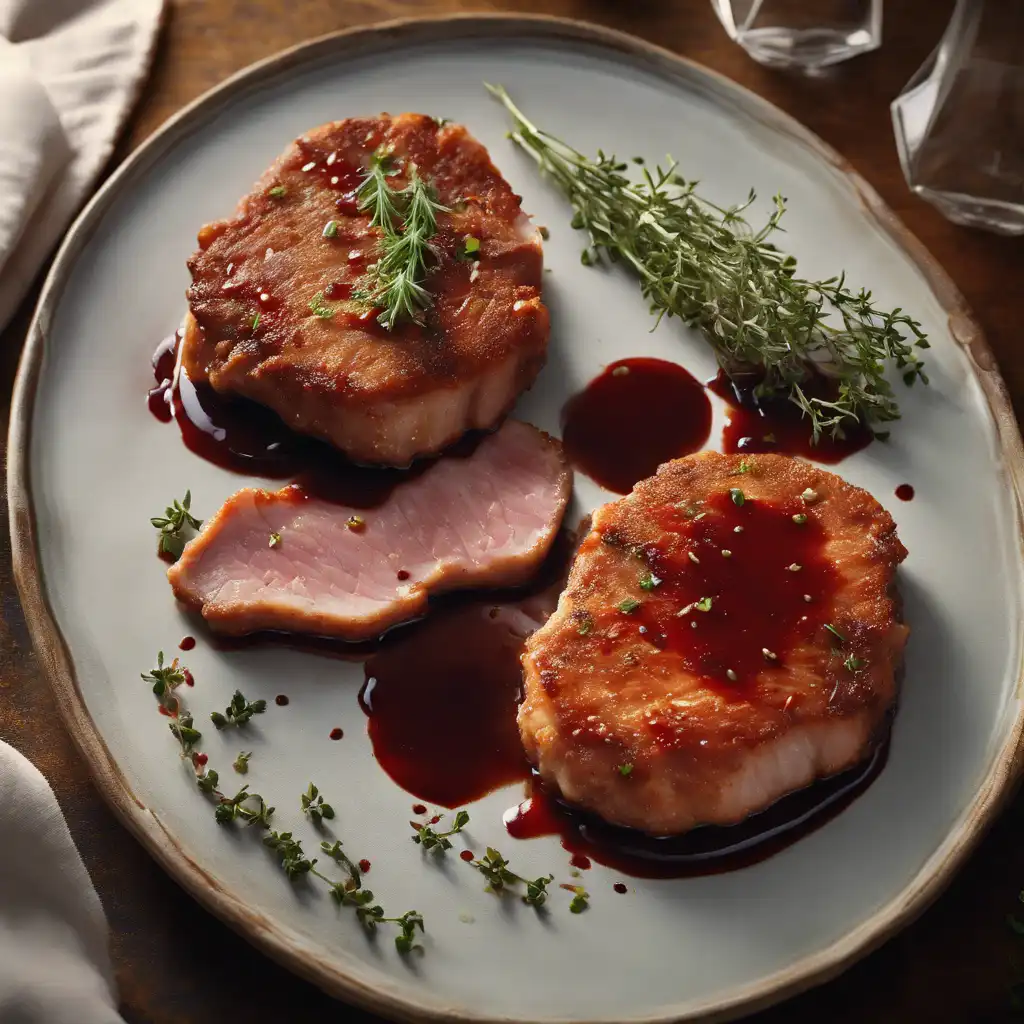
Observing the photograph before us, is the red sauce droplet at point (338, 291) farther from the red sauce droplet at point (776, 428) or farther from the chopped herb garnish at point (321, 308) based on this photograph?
the red sauce droplet at point (776, 428)

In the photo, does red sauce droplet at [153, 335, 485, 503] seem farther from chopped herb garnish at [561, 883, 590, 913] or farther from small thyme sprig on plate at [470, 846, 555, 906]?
chopped herb garnish at [561, 883, 590, 913]

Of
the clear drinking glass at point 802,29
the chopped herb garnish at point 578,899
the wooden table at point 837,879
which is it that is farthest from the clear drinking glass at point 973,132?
the chopped herb garnish at point 578,899

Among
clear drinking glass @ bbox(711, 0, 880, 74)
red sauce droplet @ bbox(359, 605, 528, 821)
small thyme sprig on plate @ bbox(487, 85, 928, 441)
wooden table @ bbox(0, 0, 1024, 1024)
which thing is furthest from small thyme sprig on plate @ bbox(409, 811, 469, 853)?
clear drinking glass @ bbox(711, 0, 880, 74)

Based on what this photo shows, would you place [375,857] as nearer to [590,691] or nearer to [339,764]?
[339,764]

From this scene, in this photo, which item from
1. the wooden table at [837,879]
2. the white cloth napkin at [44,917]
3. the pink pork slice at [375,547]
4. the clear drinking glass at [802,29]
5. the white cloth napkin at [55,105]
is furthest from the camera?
the clear drinking glass at [802,29]

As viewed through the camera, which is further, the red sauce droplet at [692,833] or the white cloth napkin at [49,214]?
the red sauce droplet at [692,833]

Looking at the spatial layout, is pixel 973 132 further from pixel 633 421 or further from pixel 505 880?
pixel 505 880
